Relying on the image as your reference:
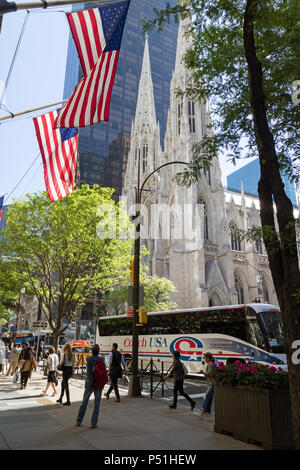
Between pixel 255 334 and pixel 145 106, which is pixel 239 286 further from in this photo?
pixel 145 106

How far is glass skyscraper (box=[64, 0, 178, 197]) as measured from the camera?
8200 cm

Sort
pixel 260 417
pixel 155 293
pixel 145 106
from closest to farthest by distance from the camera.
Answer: pixel 260 417 < pixel 155 293 < pixel 145 106

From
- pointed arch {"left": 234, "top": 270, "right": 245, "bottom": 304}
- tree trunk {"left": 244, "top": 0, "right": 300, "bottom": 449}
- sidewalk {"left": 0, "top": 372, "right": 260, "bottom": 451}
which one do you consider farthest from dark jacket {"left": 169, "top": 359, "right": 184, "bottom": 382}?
pointed arch {"left": 234, "top": 270, "right": 245, "bottom": 304}

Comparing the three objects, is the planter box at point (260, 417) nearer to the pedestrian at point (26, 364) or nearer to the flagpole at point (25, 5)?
the flagpole at point (25, 5)

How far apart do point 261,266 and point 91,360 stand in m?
52.7

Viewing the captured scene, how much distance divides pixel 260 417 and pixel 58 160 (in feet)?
32.6

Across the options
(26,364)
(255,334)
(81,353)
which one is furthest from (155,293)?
(26,364)

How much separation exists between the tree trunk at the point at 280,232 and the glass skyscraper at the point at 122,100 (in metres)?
68.8

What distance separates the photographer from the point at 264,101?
5.90m

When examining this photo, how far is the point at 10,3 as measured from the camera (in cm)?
578

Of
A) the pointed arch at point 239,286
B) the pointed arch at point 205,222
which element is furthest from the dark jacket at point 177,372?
the pointed arch at point 239,286
